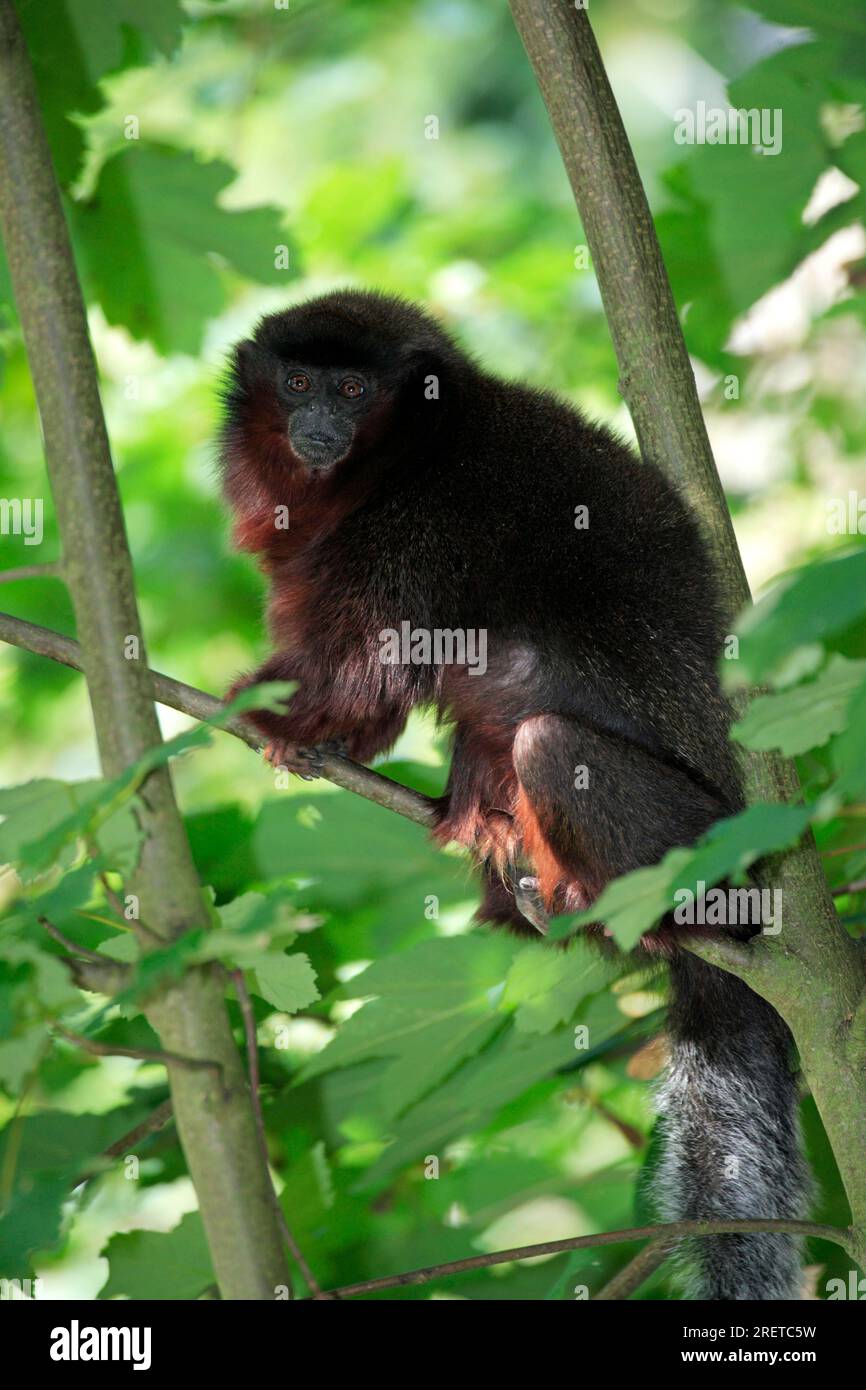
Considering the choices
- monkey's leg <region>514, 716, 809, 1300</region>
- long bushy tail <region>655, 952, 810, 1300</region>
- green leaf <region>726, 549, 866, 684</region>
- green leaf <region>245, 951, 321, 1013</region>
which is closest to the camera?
green leaf <region>726, 549, 866, 684</region>

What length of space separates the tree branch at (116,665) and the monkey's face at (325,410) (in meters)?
1.51

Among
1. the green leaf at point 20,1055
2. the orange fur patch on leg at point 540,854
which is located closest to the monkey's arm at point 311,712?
the orange fur patch on leg at point 540,854

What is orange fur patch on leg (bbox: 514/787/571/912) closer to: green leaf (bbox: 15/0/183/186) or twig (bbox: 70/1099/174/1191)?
twig (bbox: 70/1099/174/1191)

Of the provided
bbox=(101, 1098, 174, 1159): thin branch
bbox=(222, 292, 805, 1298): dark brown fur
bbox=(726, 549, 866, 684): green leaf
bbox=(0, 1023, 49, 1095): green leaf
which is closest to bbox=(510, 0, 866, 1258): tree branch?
bbox=(222, 292, 805, 1298): dark brown fur

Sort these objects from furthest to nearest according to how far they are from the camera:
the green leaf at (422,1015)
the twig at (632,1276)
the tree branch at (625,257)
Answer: the tree branch at (625,257) → the green leaf at (422,1015) → the twig at (632,1276)

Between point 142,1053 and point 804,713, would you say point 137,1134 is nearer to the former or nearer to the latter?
point 142,1053

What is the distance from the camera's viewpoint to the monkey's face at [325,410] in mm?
3510

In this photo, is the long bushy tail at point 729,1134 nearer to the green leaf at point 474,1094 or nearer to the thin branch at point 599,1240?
the green leaf at point 474,1094

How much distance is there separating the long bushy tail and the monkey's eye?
5.34 ft

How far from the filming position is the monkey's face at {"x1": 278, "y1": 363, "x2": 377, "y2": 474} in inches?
138

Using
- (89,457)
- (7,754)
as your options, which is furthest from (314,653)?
(7,754)

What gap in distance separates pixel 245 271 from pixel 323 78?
500 centimetres

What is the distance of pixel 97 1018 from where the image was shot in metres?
2.51

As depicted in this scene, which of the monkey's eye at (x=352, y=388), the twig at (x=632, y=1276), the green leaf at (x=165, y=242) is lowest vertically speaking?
the twig at (x=632, y=1276)
